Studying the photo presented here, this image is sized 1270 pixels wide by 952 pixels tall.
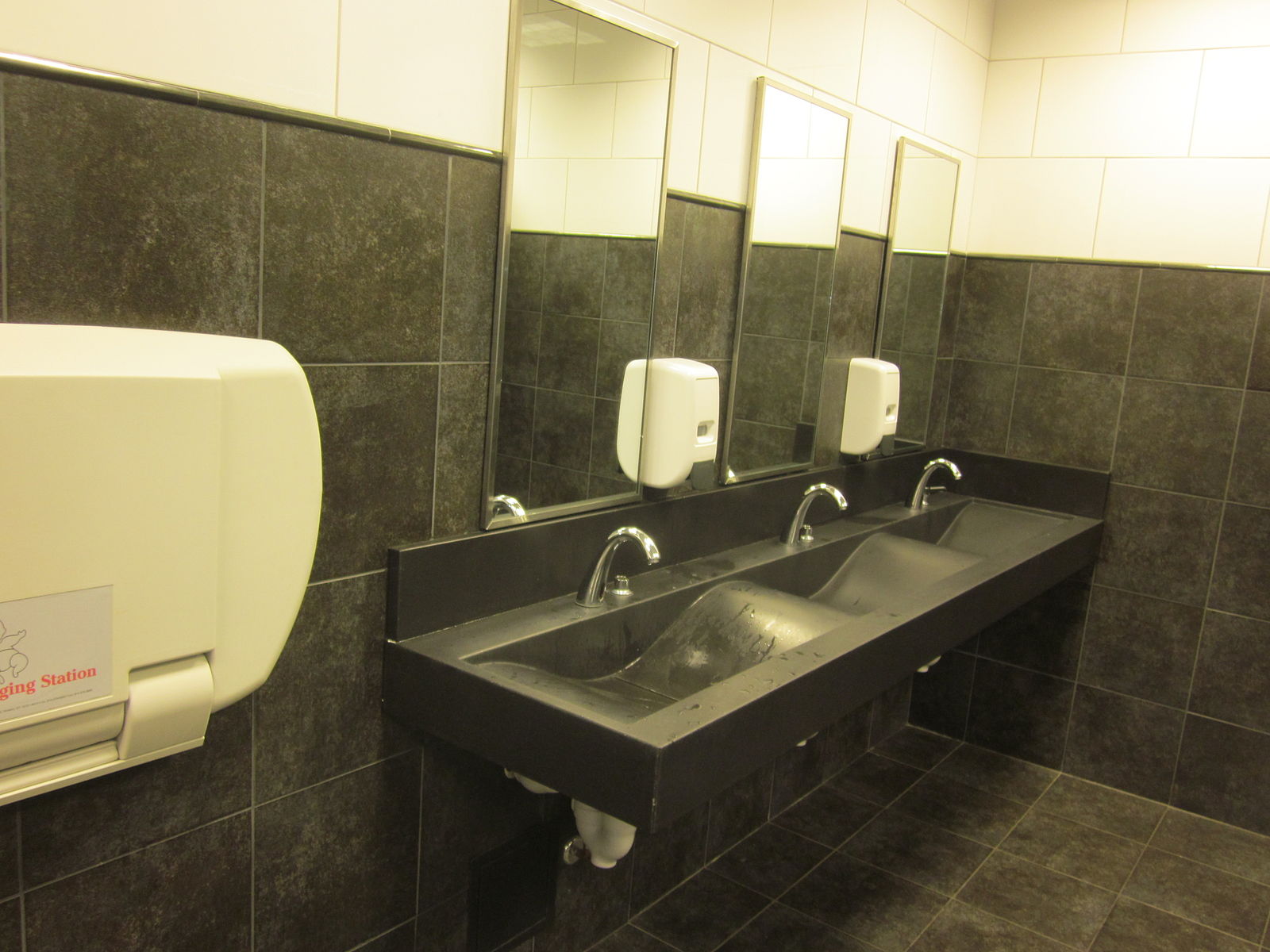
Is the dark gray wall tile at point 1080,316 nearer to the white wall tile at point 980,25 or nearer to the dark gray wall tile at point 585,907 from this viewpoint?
the white wall tile at point 980,25

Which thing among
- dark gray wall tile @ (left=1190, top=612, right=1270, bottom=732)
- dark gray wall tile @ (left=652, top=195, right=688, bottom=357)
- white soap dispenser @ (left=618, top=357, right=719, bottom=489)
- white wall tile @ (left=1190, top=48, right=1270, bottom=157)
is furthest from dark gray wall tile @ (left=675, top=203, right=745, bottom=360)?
dark gray wall tile @ (left=1190, top=612, right=1270, bottom=732)

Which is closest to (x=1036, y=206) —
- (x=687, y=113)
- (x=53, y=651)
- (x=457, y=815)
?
(x=687, y=113)

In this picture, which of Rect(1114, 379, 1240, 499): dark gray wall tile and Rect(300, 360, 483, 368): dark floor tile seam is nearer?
Rect(300, 360, 483, 368): dark floor tile seam

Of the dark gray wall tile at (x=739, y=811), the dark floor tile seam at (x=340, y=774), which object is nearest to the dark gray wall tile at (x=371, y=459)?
the dark floor tile seam at (x=340, y=774)

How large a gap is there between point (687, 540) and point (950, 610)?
57 cm

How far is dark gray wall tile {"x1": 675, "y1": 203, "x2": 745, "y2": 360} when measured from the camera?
216 centimetres

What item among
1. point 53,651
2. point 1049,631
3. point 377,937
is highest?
point 53,651

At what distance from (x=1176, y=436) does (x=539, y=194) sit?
220 centimetres

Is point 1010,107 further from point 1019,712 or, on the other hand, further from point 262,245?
point 262,245

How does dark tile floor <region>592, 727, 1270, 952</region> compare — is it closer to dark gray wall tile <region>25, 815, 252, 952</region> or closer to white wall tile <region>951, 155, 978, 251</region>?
dark gray wall tile <region>25, 815, 252, 952</region>

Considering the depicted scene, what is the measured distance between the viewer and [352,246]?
4.77 feet

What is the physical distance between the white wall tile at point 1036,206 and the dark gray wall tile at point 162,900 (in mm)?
2777

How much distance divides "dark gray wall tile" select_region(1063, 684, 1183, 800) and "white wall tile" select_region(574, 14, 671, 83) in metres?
2.41

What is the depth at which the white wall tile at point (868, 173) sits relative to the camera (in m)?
2.65
